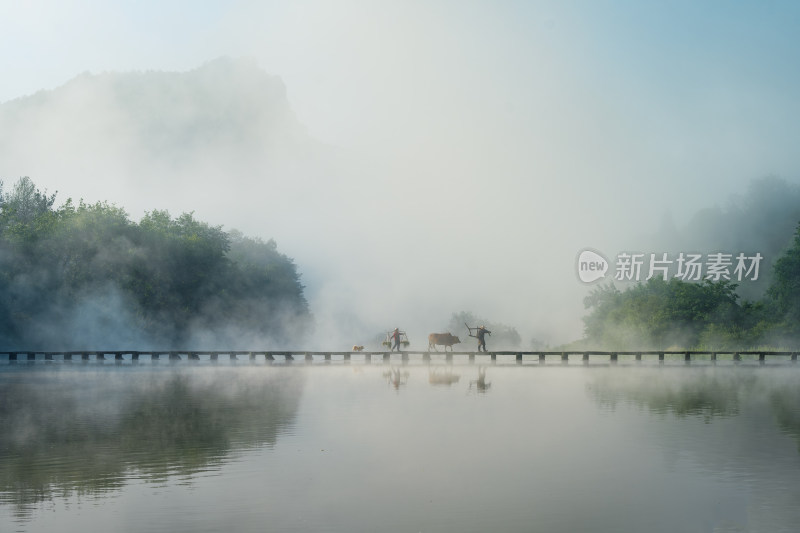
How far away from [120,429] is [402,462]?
371 inches

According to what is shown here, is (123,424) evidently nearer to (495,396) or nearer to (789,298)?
(495,396)

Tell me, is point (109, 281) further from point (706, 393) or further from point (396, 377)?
point (706, 393)

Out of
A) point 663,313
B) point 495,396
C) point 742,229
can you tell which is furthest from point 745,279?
point 495,396

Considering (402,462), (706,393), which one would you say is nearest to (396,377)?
(706,393)

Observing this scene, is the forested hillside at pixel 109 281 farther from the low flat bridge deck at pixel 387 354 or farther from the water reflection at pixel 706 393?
the water reflection at pixel 706 393

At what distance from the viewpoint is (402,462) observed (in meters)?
19.3

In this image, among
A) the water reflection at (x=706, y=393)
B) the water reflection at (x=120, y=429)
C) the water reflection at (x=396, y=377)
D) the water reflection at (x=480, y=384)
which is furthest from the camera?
the water reflection at (x=396, y=377)

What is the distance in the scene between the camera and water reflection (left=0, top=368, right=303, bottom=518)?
1777 centimetres

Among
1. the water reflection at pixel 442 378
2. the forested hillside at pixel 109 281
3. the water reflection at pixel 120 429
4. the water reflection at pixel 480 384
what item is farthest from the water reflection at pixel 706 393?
the forested hillside at pixel 109 281

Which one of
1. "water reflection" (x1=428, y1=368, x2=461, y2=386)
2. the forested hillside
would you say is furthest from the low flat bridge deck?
"water reflection" (x1=428, y1=368, x2=461, y2=386)

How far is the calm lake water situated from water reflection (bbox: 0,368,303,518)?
0.09 metres

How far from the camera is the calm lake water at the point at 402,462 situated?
46.0 ft

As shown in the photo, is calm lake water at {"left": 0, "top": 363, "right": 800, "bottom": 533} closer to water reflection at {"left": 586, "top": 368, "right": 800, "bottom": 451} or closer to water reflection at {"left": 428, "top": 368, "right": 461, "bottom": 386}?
water reflection at {"left": 586, "top": 368, "right": 800, "bottom": 451}

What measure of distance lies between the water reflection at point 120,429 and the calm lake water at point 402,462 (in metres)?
0.09
